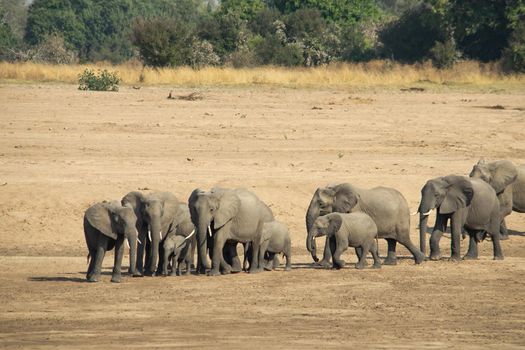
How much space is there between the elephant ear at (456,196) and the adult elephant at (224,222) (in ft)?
8.81

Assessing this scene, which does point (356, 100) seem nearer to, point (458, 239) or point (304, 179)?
point (304, 179)

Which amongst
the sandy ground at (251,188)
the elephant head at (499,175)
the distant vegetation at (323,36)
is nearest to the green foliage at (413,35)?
the distant vegetation at (323,36)

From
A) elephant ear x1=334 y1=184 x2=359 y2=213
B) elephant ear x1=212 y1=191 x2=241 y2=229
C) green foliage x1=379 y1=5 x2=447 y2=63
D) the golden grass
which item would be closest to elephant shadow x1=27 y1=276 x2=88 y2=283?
elephant ear x1=212 y1=191 x2=241 y2=229

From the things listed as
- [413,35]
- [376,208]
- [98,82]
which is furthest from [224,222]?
[413,35]

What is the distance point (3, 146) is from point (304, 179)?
246 inches

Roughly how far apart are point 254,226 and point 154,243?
141 centimetres

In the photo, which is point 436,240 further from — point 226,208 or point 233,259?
point 226,208

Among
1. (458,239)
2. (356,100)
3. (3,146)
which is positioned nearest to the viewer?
(458,239)

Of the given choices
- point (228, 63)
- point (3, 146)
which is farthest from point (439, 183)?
point (228, 63)

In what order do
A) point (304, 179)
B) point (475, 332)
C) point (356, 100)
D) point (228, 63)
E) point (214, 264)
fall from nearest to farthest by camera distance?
point (475, 332), point (214, 264), point (304, 179), point (356, 100), point (228, 63)

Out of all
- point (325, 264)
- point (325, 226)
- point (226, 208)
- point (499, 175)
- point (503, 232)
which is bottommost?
point (503, 232)

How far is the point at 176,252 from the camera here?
1861 centimetres

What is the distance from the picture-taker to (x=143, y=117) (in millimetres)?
31312

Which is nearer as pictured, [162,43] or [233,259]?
[233,259]
